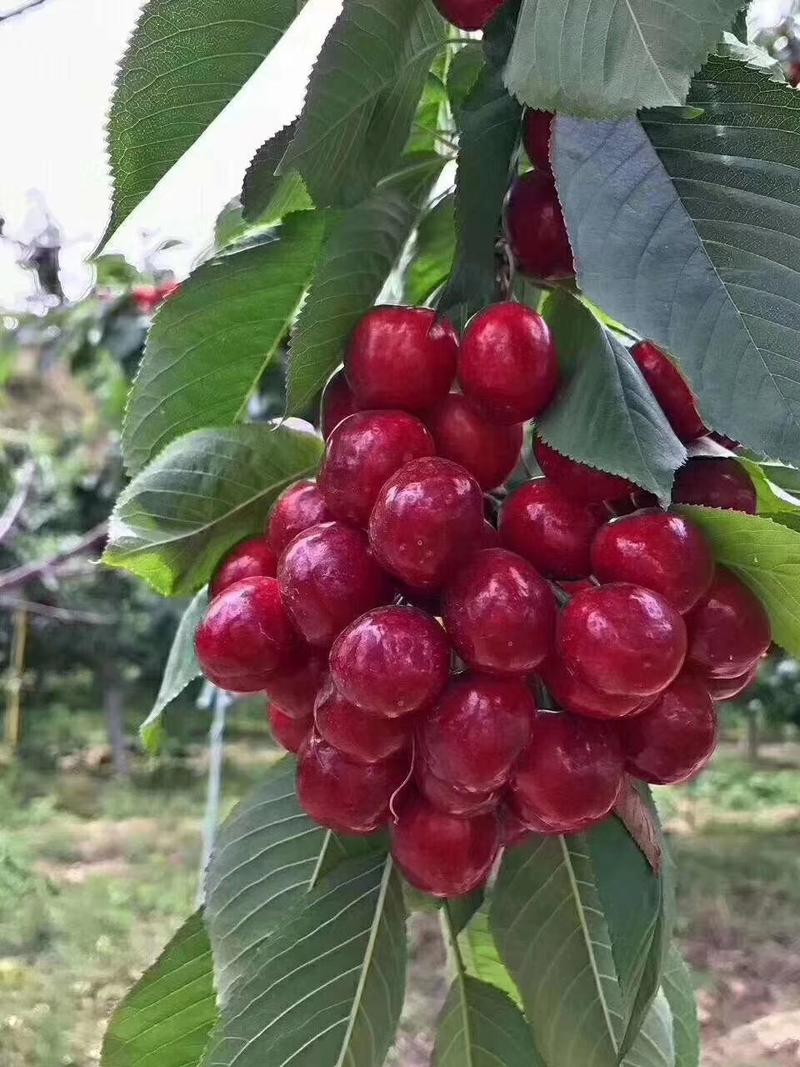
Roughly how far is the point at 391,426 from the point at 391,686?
10cm

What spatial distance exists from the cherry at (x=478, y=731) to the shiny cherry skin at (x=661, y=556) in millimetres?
54

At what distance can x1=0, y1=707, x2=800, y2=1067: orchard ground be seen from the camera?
228 cm

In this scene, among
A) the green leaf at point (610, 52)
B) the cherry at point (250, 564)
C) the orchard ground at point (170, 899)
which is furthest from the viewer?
the orchard ground at point (170, 899)

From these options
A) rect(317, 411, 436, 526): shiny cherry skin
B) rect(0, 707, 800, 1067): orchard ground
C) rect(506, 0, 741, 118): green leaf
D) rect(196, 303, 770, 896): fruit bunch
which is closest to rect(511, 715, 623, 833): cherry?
rect(196, 303, 770, 896): fruit bunch

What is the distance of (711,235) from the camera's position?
0.33 meters

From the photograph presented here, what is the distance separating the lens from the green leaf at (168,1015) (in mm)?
459

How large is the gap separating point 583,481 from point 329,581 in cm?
10

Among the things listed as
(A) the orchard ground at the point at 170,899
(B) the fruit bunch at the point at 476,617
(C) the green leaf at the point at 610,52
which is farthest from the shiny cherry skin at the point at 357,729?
(A) the orchard ground at the point at 170,899

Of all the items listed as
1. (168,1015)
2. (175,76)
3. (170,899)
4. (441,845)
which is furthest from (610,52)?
(170,899)

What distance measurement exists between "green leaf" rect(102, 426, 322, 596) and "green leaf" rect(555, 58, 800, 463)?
18cm

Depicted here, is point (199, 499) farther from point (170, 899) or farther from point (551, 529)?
point (170, 899)

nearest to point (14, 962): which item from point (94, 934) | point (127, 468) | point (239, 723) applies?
point (94, 934)

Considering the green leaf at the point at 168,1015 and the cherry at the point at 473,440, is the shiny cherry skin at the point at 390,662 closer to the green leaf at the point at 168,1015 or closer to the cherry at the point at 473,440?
the cherry at the point at 473,440

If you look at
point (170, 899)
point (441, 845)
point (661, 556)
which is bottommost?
point (170, 899)
